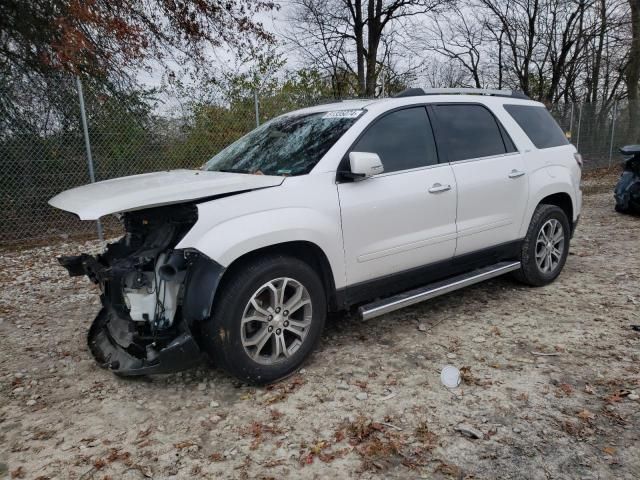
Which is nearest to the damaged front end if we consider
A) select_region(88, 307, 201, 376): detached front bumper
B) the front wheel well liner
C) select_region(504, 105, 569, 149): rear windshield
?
select_region(88, 307, 201, 376): detached front bumper

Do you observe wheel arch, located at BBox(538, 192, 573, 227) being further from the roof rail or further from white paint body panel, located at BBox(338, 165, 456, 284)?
white paint body panel, located at BBox(338, 165, 456, 284)

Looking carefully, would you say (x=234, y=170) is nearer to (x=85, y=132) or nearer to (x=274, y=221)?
(x=274, y=221)

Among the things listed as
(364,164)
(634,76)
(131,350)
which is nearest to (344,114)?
(364,164)

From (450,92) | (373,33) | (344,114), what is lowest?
(344,114)

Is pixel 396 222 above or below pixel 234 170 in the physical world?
below

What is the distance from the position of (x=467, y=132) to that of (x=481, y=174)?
0.39 m

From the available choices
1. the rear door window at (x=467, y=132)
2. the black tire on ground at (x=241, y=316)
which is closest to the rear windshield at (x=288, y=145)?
the black tire on ground at (x=241, y=316)

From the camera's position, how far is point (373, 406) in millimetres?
2779

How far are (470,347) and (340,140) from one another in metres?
1.79

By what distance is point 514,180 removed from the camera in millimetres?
4211

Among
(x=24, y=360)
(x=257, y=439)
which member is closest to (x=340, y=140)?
(x=257, y=439)

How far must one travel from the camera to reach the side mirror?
3053 millimetres

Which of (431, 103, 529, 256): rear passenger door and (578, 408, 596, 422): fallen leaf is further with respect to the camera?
(431, 103, 529, 256): rear passenger door

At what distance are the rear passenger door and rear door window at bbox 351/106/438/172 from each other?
14 cm
